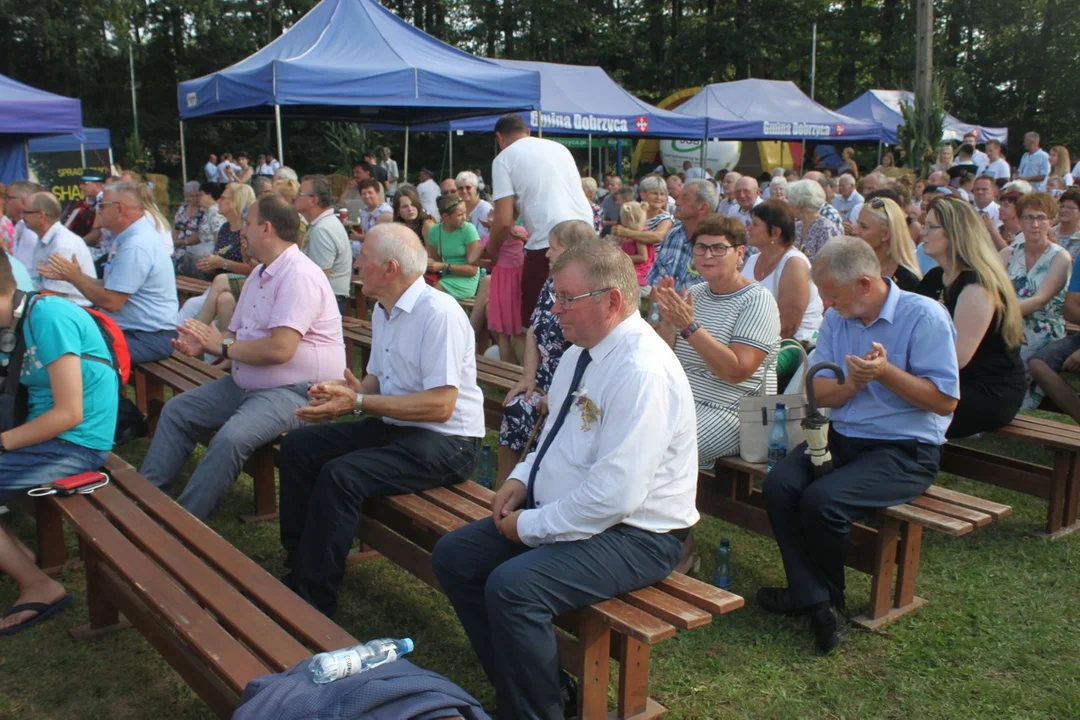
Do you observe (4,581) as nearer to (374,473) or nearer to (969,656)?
(374,473)

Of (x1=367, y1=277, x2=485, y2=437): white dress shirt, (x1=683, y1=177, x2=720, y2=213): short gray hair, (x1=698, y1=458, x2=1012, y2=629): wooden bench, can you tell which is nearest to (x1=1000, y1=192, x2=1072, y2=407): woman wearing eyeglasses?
(x1=683, y1=177, x2=720, y2=213): short gray hair

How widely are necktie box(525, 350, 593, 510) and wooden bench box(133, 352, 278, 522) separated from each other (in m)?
1.67

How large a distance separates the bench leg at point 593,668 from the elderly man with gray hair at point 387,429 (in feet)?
3.47

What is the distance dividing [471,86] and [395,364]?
22.4ft

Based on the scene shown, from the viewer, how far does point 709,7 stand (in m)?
38.2

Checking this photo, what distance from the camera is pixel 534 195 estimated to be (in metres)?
5.48

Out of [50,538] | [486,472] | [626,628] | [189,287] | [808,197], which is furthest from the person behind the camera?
[189,287]

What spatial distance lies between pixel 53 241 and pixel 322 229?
5.74 feet

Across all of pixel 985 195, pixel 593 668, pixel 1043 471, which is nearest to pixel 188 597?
pixel 593 668

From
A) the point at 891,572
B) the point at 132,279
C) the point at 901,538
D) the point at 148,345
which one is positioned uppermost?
the point at 132,279

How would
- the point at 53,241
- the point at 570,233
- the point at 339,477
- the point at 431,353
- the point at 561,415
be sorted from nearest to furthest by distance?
the point at 561,415
the point at 339,477
the point at 431,353
the point at 570,233
the point at 53,241

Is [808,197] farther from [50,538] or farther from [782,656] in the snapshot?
[50,538]

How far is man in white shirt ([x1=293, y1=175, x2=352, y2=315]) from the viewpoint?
6648 millimetres

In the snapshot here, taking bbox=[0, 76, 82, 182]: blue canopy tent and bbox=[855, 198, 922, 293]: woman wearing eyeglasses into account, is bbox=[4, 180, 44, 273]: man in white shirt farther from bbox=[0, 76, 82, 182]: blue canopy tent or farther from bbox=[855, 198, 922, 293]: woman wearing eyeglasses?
bbox=[855, 198, 922, 293]: woman wearing eyeglasses
